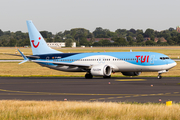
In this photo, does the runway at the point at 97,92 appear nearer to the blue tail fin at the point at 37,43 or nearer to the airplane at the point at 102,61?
the airplane at the point at 102,61

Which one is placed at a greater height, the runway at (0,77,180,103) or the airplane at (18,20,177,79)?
the airplane at (18,20,177,79)

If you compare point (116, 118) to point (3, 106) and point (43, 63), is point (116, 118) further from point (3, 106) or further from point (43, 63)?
point (43, 63)

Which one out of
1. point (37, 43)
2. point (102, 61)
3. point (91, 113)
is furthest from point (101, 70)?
point (91, 113)

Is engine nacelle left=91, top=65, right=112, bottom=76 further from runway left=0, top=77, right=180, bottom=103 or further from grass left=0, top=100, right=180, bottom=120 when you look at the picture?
grass left=0, top=100, right=180, bottom=120

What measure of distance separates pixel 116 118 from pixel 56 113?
3313 millimetres

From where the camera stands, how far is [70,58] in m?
55.8

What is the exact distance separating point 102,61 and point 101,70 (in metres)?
2.80

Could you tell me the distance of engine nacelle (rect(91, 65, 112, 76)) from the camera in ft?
166

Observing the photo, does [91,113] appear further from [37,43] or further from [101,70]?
[37,43]

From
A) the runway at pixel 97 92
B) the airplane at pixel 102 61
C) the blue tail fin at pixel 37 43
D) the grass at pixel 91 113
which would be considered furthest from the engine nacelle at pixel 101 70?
the grass at pixel 91 113

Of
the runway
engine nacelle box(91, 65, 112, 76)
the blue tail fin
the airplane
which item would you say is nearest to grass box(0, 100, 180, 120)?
the runway

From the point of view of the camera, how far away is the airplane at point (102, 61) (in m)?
49.7

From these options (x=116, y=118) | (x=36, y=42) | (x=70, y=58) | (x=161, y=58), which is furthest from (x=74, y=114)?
(x=36, y=42)

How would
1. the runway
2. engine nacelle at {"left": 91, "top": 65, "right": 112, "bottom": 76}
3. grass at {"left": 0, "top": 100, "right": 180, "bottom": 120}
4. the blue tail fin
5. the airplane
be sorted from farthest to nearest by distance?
the blue tail fin → engine nacelle at {"left": 91, "top": 65, "right": 112, "bottom": 76} → the airplane → the runway → grass at {"left": 0, "top": 100, "right": 180, "bottom": 120}
